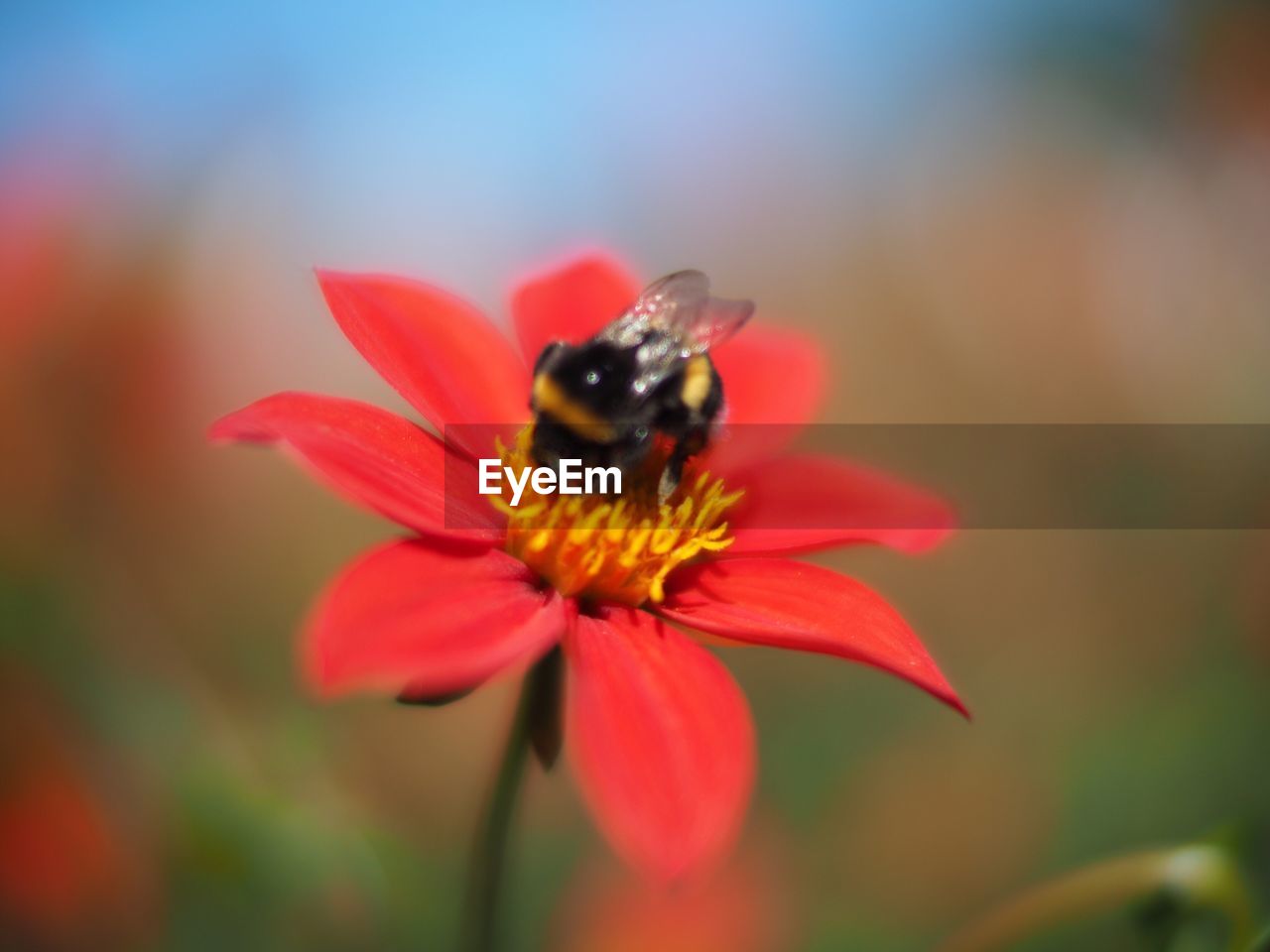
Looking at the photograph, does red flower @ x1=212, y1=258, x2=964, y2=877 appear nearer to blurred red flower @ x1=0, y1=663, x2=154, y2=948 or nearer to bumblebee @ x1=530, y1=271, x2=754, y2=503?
bumblebee @ x1=530, y1=271, x2=754, y2=503

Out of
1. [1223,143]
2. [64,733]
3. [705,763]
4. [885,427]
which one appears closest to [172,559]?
[64,733]

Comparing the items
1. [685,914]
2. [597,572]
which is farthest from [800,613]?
[685,914]

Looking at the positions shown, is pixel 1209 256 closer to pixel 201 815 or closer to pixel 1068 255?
pixel 1068 255

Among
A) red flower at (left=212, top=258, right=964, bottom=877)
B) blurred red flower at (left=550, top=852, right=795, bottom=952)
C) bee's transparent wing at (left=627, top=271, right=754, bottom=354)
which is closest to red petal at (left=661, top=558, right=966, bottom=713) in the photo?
red flower at (left=212, top=258, right=964, bottom=877)
